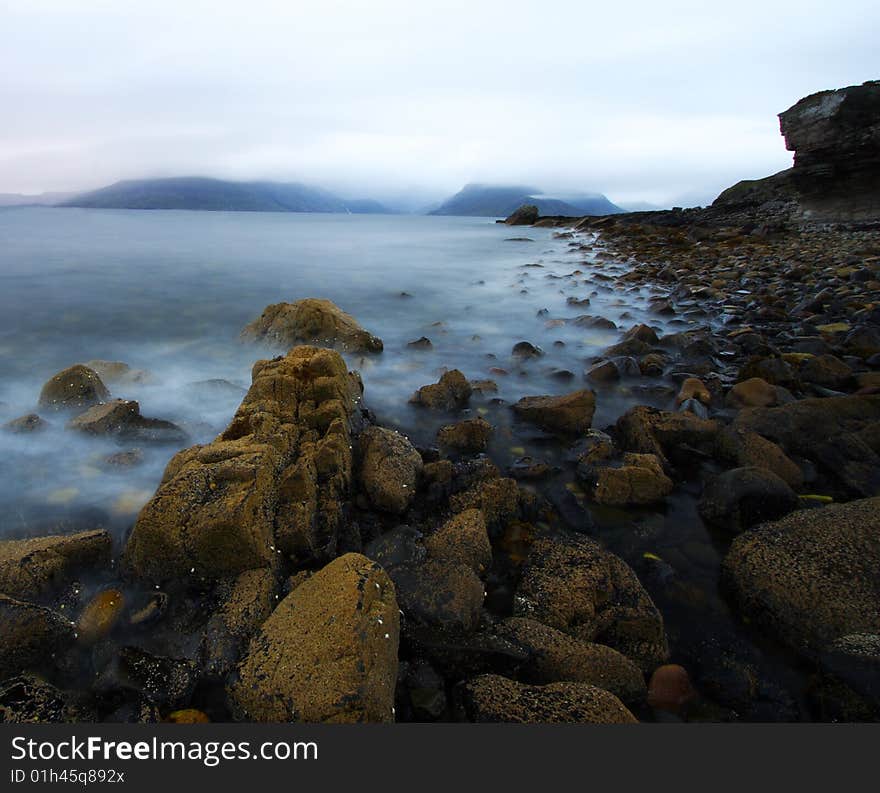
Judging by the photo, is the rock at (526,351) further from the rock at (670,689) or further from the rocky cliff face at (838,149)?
the rocky cliff face at (838,149)

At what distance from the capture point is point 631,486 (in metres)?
3.80

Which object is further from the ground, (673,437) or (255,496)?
(255,496)

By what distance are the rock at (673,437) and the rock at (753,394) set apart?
1155 millimetres

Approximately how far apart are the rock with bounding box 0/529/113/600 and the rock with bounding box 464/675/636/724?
243 centimetres

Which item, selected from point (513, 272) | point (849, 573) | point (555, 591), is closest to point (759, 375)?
point (849, 573)

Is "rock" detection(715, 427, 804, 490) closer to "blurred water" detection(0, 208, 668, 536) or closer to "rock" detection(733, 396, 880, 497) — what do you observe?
"rock" detection(733, 396, 880, 497)

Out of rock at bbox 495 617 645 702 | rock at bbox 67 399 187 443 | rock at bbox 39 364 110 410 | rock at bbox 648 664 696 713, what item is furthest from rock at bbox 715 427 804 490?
rock at bbox 39 364 110 410

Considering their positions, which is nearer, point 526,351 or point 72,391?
point 72,391

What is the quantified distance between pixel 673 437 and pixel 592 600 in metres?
2.29

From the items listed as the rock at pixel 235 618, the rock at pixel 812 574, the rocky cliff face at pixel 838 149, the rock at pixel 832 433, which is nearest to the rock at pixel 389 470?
the rock at pixel 235 618

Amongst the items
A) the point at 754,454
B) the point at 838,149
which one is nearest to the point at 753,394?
the point at 754,454

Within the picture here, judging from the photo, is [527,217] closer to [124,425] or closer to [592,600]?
[124,425]

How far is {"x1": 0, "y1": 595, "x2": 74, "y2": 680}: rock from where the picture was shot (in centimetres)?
224

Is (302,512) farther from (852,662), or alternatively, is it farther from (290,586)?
(852,662)
